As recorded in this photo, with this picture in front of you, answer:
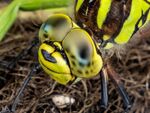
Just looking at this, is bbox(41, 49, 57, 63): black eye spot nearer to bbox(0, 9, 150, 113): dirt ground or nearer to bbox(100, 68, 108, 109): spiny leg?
bbox(100, 68, 108, 109): spiny leg

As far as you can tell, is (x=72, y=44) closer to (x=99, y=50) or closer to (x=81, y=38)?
(x=81, y=38)

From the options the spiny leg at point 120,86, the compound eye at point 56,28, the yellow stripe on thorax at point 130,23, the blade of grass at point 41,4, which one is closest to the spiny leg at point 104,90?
the spiny leg at point 120,86

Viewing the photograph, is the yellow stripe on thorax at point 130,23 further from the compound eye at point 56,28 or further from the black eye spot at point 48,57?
the black eye spot at point 48,57

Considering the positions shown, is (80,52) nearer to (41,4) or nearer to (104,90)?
(104,90)

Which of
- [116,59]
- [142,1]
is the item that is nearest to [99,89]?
[116,59]

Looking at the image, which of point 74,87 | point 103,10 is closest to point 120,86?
point 74,87

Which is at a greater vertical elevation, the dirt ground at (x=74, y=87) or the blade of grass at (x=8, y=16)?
the blade of grass at (x=8, y=16)

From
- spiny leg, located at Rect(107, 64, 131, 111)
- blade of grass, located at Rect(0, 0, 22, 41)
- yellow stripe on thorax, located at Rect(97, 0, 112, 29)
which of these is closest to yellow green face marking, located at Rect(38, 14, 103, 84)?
yellow stripe on thorax, located at Rect(97, 0, 112, 29)
